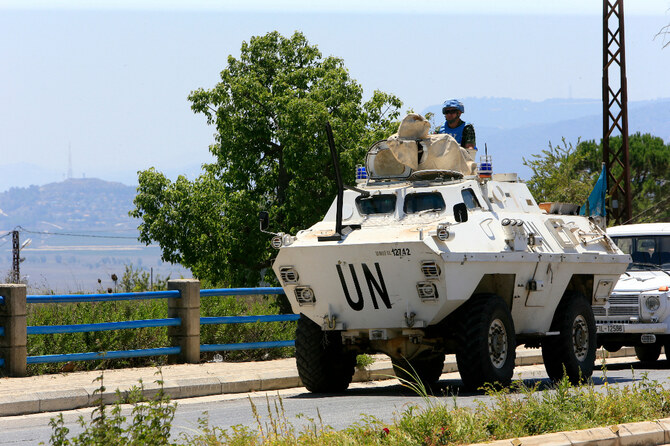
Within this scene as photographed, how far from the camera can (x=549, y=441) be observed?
8266 mm

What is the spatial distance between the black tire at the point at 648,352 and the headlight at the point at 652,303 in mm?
1615

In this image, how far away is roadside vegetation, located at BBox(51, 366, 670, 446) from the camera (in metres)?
7.23

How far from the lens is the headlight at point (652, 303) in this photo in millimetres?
16922

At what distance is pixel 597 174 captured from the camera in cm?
5700

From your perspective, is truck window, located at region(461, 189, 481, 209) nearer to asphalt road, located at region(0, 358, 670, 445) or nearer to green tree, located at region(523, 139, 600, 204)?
asphalt road, located at region(0, 358, 670, 445)

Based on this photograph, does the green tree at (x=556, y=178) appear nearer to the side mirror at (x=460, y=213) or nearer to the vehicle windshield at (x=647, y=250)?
the vehicle windshield at (x=647, y=250)

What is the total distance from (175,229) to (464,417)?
120 feet

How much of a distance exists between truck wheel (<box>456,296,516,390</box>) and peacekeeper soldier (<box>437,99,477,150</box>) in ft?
10.5

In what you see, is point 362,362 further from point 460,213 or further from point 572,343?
point 460,213

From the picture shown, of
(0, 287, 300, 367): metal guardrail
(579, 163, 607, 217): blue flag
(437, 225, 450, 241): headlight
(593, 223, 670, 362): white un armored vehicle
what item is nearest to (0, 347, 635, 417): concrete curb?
(0, 287, 300, 367): metal guardrail

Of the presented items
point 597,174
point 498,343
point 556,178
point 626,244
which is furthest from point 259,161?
point 498,343

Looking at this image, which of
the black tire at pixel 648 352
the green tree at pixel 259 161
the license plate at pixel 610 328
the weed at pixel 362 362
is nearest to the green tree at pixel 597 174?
the green tree at pixel 259 161

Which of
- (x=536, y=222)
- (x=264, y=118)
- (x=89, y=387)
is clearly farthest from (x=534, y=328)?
(x=264, y=118)

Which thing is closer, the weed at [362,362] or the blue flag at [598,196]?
the weed at [362,362]
